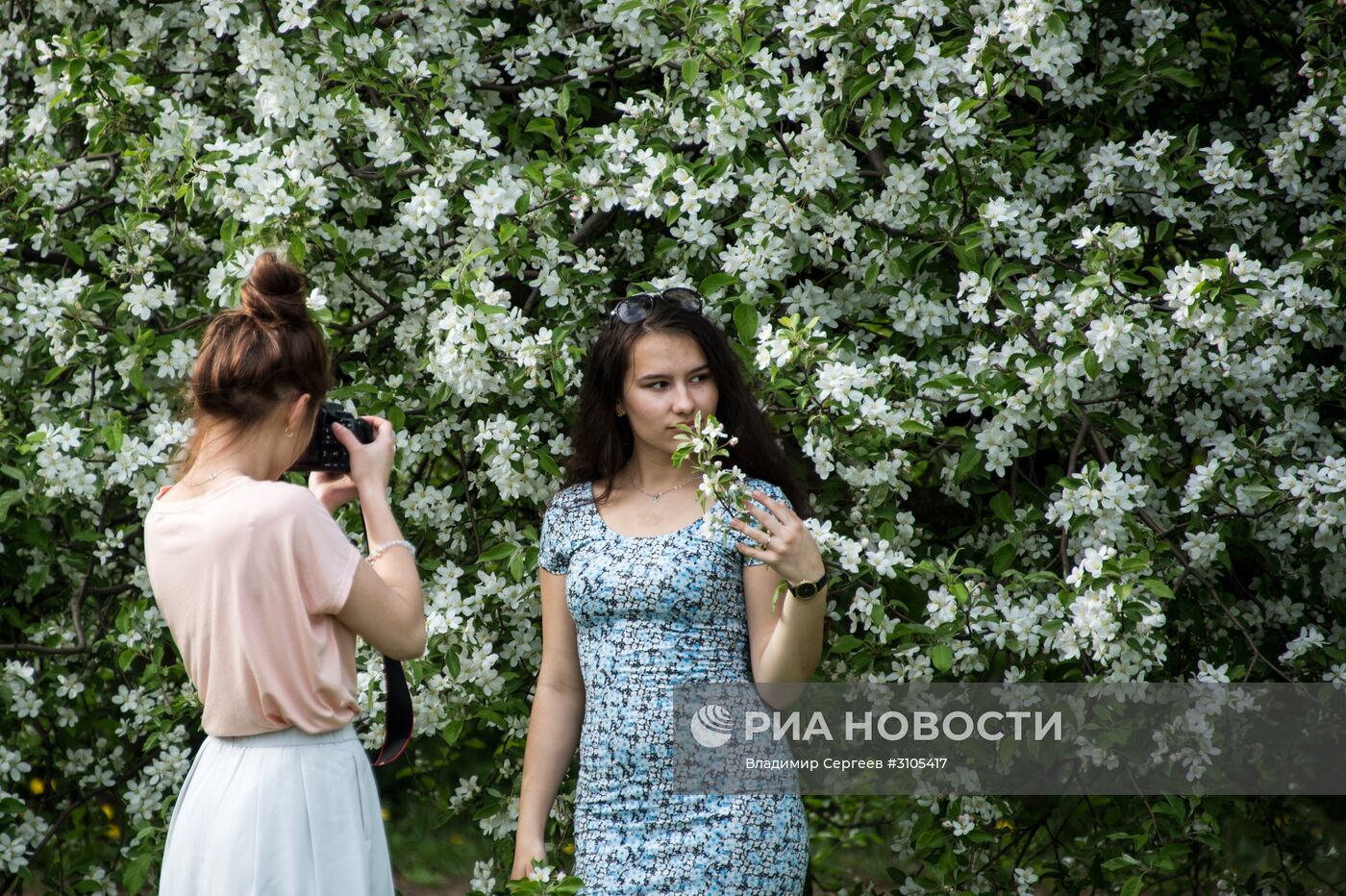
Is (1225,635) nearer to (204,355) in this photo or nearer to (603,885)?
(603,885)

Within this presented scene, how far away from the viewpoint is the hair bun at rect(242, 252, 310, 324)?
1.93m

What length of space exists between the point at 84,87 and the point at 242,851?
5.96ft

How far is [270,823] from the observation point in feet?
6.21

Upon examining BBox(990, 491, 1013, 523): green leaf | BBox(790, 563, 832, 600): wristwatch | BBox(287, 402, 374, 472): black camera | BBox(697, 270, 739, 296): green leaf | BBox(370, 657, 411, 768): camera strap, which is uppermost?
BBox(697, 270, 739, 296): green leaf

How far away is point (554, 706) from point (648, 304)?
0.76 meters

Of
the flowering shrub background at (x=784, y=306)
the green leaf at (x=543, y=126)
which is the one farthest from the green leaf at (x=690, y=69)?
the green leaf at (x=543, y=126)

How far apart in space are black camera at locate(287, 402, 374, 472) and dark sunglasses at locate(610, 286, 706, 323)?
1.91 ft

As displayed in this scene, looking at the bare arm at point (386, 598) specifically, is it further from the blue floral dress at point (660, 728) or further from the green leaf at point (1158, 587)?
the green leaf at point (1158, 587)

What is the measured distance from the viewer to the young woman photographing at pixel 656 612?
2211 millimetres

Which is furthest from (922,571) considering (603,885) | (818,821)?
(818,821)

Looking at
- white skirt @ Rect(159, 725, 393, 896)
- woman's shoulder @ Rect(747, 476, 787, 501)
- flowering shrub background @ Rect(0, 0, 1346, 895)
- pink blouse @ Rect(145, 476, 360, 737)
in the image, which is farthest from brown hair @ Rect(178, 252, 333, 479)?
woman's shoulder @ Rect(747, 476, 787, 501)

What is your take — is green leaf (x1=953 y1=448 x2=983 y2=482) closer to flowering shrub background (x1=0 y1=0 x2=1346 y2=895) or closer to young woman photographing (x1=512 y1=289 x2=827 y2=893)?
flowering shrub background (x1=0 y1=0 x2=1346 y2=895)

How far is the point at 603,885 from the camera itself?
2.27 m

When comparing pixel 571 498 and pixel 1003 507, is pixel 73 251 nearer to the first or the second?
pixel 571 498
